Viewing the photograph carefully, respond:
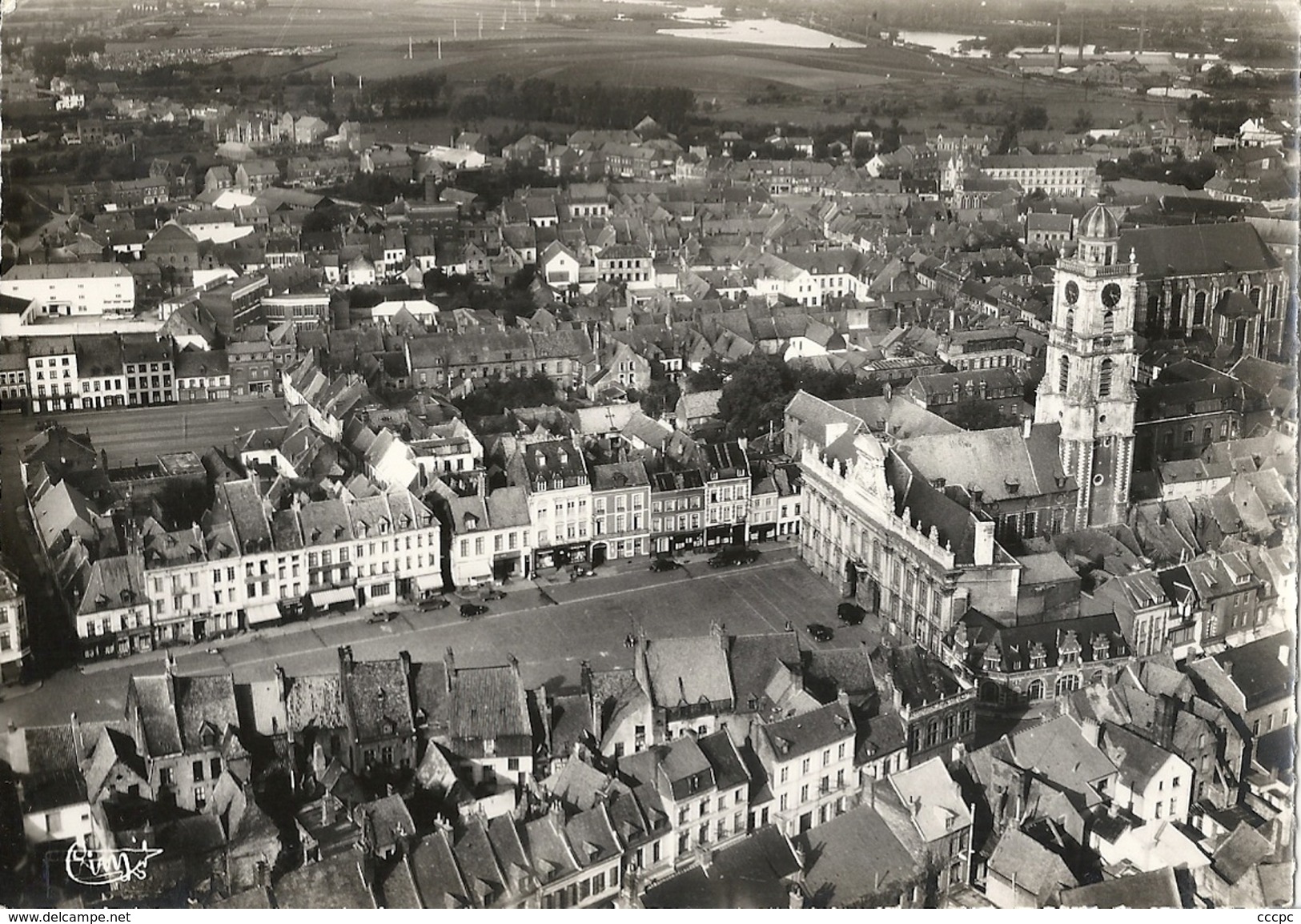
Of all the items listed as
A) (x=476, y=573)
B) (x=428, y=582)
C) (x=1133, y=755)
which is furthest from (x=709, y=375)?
(x=1133, y=755)

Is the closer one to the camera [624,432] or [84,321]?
[624,432]

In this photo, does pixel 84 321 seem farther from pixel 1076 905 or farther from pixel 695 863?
pixel 1076 905

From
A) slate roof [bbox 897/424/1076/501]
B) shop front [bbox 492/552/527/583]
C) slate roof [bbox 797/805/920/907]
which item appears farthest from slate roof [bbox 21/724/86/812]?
slate roof [bbox 897/424/1076/501]

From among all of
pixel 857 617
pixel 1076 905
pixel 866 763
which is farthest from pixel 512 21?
pixel 1076 905

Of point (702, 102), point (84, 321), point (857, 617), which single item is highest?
point (702, 102)

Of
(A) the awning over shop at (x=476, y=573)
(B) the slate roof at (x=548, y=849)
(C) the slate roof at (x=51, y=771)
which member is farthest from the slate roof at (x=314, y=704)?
(A) the awning over shop at (x=476, y=573)

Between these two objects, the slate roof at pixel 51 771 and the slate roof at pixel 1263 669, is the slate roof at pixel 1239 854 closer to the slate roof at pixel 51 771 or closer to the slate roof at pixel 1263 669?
the slate roof at pixel 1263 669

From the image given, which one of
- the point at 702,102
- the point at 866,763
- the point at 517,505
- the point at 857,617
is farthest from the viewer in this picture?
the point at 702,102
